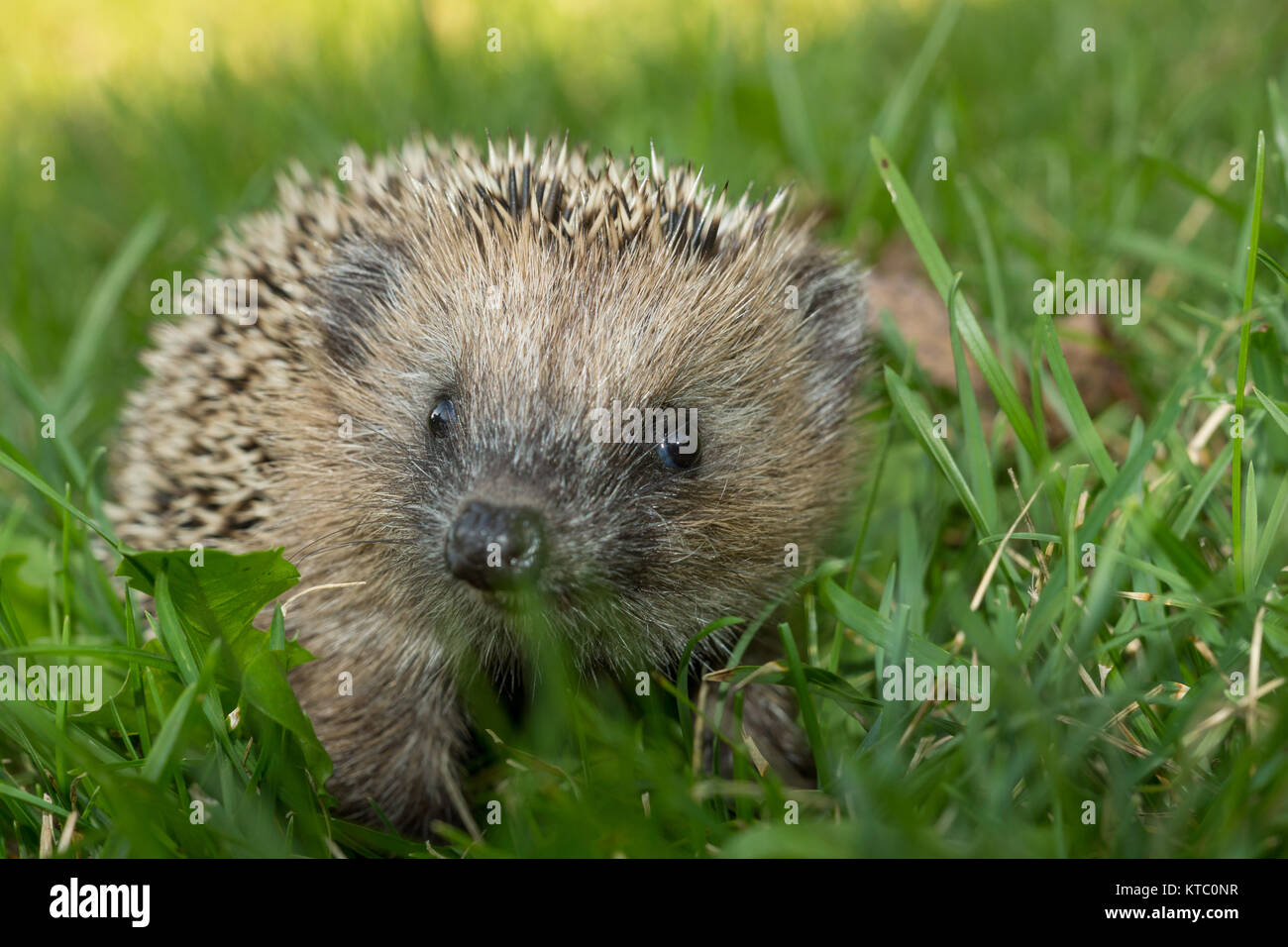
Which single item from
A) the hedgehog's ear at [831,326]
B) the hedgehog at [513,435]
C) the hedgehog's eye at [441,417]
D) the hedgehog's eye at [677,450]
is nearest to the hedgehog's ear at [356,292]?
the hedgehog at [513,435]

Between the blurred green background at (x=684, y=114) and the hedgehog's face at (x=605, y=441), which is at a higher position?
the blurred green background at (x=684, y=114)

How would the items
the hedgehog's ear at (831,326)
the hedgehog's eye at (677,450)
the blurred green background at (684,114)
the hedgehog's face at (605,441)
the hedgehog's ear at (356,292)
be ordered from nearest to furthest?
the hedgehog's face at (605,441) < the hedgehog's eye at (677,450) < the hedgehog's ear at (356,292) < the hedgehog's ear at (831,326) < the blurred green background at (684,114)

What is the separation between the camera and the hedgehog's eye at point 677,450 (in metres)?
3.13

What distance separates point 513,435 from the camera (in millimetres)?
2969

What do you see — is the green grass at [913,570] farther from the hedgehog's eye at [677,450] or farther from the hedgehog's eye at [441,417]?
the hedgehog's eye at [441,417]

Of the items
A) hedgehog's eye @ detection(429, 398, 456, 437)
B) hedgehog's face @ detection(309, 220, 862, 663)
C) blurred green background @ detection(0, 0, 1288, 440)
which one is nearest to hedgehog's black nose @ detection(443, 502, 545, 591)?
hedgehog's face @ detection(309, 220, 862, 663)

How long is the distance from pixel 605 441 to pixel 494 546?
49cm

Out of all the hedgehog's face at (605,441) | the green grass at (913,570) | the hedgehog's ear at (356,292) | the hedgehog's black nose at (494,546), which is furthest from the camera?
the hedgehog's ear at (356,292)

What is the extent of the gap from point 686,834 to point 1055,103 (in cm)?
544

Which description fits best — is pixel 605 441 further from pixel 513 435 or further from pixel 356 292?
pixel 356 292

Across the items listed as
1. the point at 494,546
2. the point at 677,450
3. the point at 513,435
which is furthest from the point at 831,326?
the point at 494,546

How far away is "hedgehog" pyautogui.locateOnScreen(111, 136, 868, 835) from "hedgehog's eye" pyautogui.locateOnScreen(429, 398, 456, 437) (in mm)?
10

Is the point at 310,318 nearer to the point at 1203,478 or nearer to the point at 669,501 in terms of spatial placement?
the point at 669,501

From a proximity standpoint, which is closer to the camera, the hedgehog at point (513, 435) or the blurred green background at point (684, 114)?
the hedgehog at point (513, 435)
